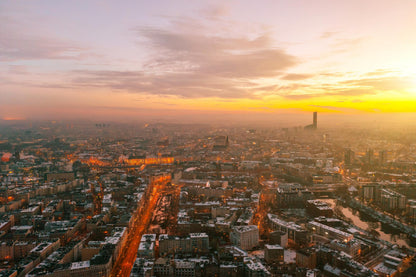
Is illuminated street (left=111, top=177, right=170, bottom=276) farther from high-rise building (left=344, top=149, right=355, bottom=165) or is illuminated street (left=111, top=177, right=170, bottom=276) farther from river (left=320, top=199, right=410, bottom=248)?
high-rise building (left=344, top=149, right=355, bottom=165)

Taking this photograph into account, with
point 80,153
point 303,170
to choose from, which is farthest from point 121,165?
point 303,170

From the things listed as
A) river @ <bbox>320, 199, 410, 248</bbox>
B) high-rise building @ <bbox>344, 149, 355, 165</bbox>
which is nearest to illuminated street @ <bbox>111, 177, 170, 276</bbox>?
river @ <bbox>320, 199, 410, 248</bbox>

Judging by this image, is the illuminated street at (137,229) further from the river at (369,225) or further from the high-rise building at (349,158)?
the high-rise building at (349,158)

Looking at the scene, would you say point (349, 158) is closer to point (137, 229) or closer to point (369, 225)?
point (369, 225)

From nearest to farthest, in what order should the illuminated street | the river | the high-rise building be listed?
the illuminated street → the river → the high-rise building

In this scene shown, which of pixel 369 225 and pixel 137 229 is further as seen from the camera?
pixel 369 225

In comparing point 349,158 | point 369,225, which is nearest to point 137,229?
point 369,225

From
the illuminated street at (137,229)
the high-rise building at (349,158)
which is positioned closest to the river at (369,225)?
the illuminated street at (137,229)

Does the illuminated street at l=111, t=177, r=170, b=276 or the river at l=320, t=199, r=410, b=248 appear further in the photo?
the river at l=320, t=199, r=410, b=248

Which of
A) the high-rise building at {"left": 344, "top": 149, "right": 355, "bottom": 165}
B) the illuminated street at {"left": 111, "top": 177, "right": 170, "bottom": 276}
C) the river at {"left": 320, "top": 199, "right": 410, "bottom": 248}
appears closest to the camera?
the illuminated street at {"left": 111, "top": 177, "right": 170, "bottom": 276}
